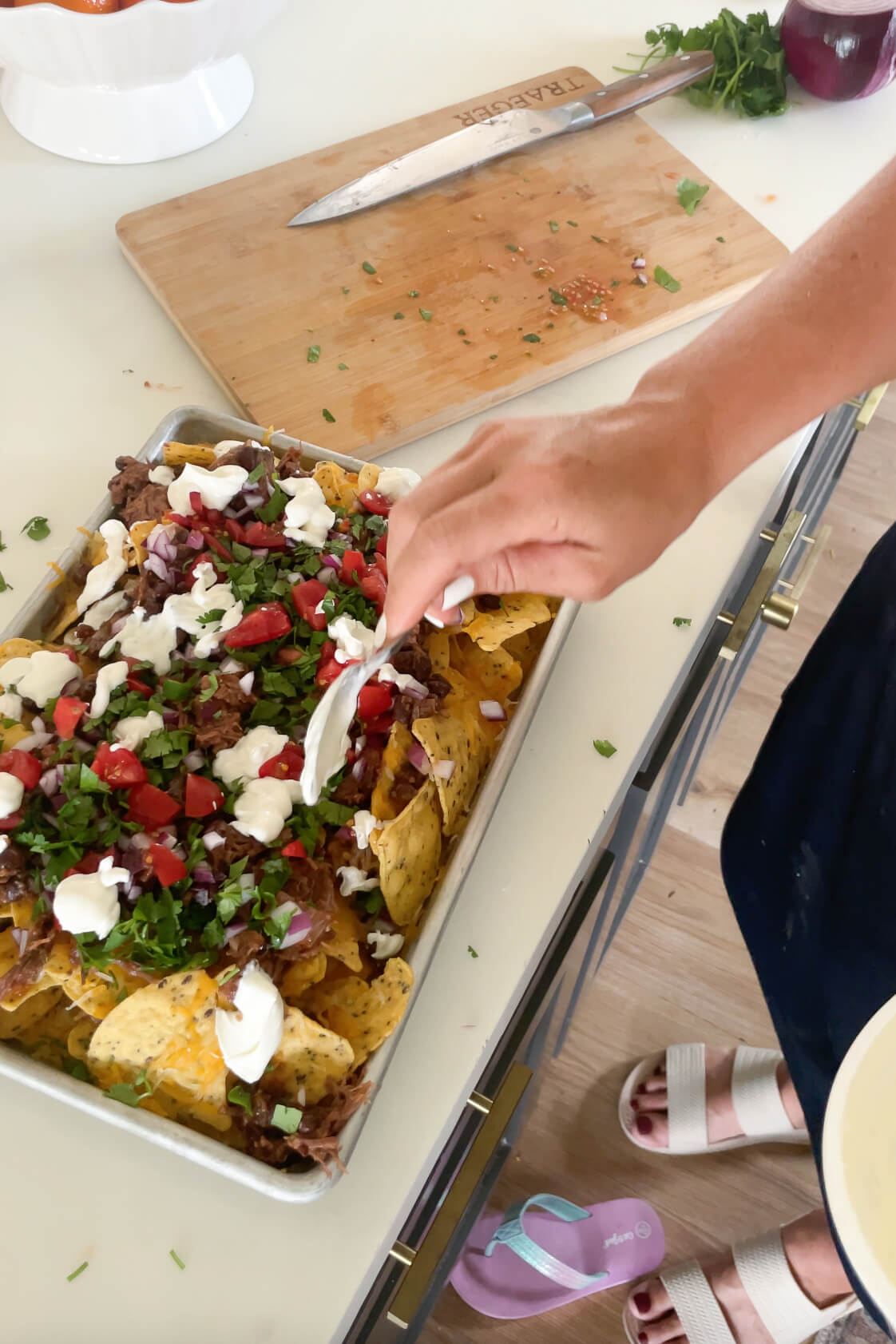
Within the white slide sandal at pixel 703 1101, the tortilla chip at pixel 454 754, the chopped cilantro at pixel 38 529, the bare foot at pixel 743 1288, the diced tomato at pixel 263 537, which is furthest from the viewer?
the white slide sandal at pixel 703 1101

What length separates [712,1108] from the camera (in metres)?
1.35

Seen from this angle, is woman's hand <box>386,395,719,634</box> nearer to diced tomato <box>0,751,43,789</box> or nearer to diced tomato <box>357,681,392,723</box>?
diced tomato <box>357,681,392,723</box>

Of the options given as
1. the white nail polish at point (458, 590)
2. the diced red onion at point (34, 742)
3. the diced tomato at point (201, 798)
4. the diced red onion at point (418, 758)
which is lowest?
the diced red onion at point (34, 742)

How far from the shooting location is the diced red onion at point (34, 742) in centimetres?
69

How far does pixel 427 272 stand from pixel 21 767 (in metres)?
0.67

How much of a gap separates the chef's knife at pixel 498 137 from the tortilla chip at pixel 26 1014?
32.2 inches

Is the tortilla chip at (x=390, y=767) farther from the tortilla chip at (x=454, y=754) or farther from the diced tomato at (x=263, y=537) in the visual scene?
the diced tomato at (x=263, y=537)

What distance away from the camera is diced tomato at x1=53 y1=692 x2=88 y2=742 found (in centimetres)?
69

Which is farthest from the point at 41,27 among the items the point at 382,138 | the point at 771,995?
the point at 771,995

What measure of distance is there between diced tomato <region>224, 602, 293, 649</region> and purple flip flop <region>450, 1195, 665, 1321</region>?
89 cm

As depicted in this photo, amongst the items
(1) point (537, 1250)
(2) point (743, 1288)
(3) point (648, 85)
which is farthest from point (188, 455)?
(2) point (743, 1288)

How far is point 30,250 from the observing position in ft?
3.62

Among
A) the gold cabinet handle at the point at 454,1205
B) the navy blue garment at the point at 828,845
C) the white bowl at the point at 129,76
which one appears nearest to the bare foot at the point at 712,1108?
the navy blue garment at the point at 828,845

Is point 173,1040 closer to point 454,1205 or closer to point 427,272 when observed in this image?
point 454,1205
